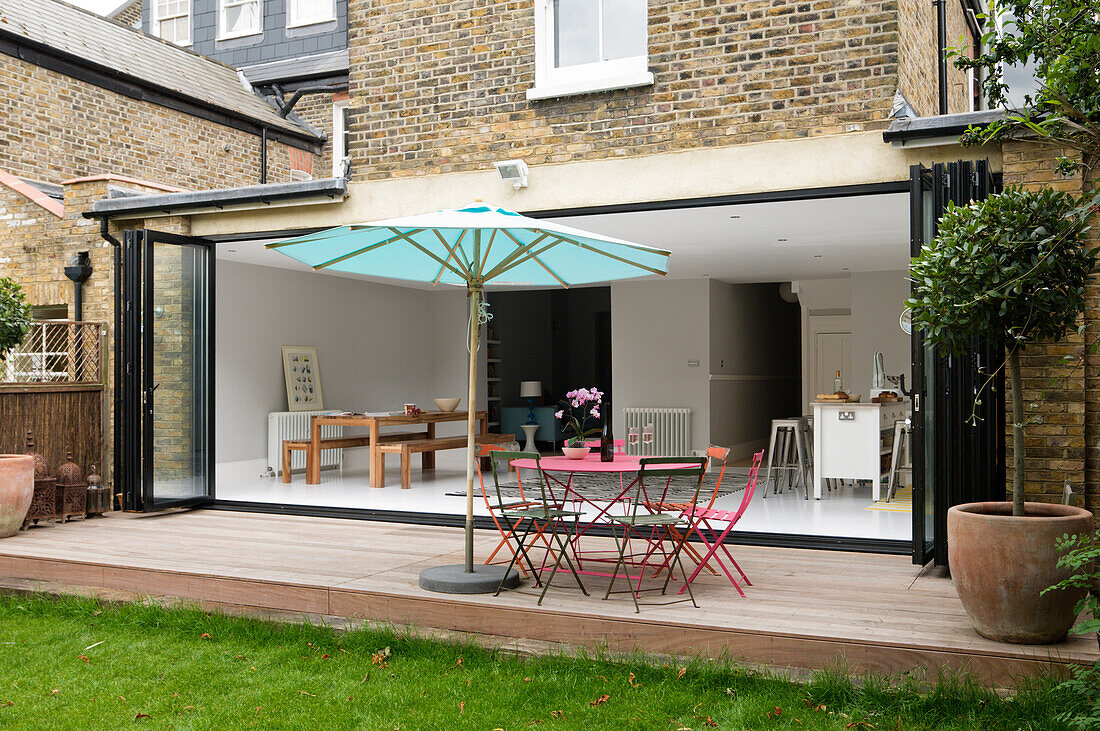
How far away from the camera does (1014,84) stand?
5.86 metres

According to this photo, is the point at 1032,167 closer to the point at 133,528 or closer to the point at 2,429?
the point at 133,528

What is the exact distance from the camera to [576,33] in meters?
7.41

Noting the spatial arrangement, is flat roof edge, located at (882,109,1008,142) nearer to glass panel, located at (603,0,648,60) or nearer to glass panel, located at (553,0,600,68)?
glass panel, located at (603,0,648,60)

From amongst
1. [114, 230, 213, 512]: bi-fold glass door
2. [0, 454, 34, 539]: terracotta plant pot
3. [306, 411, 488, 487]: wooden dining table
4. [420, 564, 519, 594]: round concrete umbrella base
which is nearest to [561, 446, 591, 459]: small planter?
[420, 564, 519, 594]: round concrete umbrella base

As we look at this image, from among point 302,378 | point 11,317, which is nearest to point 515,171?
point 11,317

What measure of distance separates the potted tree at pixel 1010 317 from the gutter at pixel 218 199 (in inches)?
193

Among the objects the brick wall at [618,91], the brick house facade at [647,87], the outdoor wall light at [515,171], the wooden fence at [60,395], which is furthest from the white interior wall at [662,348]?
the wooden fence at [60,395]

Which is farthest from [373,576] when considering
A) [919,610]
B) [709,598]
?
[919,610]

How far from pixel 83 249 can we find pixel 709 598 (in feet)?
21.8

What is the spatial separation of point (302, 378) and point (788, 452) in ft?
19.4

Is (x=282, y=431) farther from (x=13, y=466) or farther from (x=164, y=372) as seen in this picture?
(x=13, y=466)

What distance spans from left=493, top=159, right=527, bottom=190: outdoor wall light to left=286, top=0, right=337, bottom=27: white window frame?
954cm

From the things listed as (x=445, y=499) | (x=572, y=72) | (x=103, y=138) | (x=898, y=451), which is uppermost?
(x=103, y=138)

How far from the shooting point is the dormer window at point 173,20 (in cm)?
1673
